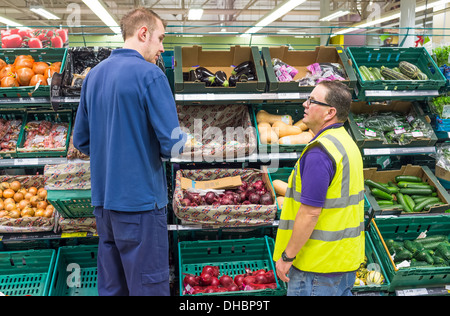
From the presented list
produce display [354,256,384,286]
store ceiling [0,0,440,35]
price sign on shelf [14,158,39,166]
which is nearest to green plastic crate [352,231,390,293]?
produce display [354,256,384,286]

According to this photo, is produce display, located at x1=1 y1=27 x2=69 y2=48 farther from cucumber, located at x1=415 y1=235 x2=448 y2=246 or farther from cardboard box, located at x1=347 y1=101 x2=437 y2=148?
cucumber, located at x1=415 y1=235 x2=448 y2=246

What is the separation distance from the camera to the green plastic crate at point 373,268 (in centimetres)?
296

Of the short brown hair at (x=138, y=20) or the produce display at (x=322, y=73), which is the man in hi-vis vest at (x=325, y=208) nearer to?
the short brown hair at (x=138, y=20)

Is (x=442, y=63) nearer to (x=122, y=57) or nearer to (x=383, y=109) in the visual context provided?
(x=383, y=109)

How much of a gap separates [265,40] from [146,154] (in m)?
15.0

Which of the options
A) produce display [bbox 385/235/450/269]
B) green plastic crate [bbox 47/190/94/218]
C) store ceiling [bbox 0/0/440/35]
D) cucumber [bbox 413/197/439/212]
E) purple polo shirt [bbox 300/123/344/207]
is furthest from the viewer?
store ceiling [bbox 0/0/440/35]

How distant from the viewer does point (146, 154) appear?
183 cm

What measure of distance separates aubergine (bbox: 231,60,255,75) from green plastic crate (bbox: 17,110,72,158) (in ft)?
5.54

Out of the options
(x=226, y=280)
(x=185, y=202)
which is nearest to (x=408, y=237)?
(x=226, y=280)

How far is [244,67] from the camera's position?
3.35 m

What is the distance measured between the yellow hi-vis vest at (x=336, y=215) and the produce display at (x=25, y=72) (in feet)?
7.93

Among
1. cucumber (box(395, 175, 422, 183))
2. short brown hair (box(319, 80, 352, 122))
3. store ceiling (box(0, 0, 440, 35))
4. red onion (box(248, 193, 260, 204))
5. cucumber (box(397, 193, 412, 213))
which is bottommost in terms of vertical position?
cucumber (box(397, 193, 412, 213))

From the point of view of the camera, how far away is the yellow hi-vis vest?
1.77 m

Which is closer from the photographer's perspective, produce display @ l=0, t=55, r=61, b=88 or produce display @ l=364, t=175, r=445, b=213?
produce display @ l=0, t=55, r=61, b=88
